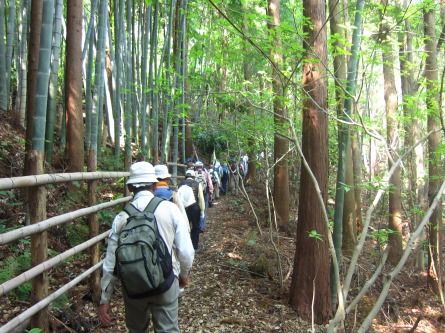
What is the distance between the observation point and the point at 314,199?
4684mm

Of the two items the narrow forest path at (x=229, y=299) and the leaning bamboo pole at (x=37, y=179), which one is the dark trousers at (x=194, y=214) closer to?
the narrow forest path at (x=229, y=299)

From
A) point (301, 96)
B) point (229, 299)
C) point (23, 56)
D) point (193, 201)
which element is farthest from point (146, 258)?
point (23, 56)

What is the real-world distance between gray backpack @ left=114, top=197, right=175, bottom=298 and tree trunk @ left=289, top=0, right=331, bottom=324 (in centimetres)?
286

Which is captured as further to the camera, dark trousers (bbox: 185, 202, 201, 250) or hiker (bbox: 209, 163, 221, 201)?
hiker (bbox: 209, 163, 221, 201)

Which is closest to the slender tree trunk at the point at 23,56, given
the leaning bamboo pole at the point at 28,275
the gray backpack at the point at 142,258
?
the leaning bamboo pole at the point at 28,275

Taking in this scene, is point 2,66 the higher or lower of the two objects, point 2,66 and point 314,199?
the higher

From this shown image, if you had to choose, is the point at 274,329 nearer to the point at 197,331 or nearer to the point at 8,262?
the point at 197,331

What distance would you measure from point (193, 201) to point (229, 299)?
6.03ft

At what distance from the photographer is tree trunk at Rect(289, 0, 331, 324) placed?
4.63m

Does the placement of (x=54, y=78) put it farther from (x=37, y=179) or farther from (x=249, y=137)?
(x=249, y=137)

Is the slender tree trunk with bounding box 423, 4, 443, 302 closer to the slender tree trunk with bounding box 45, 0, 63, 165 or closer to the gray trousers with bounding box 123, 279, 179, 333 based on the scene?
the gray trousers with bounding box 123, 279, 179, 333

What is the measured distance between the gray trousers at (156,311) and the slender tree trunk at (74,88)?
13.0ft

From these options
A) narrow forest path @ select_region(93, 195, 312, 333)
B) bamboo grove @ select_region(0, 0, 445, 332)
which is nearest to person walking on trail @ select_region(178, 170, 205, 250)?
narrow forest path @ select_region(93, 195, 312, 333)

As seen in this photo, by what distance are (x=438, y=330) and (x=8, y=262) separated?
6.85 meters
